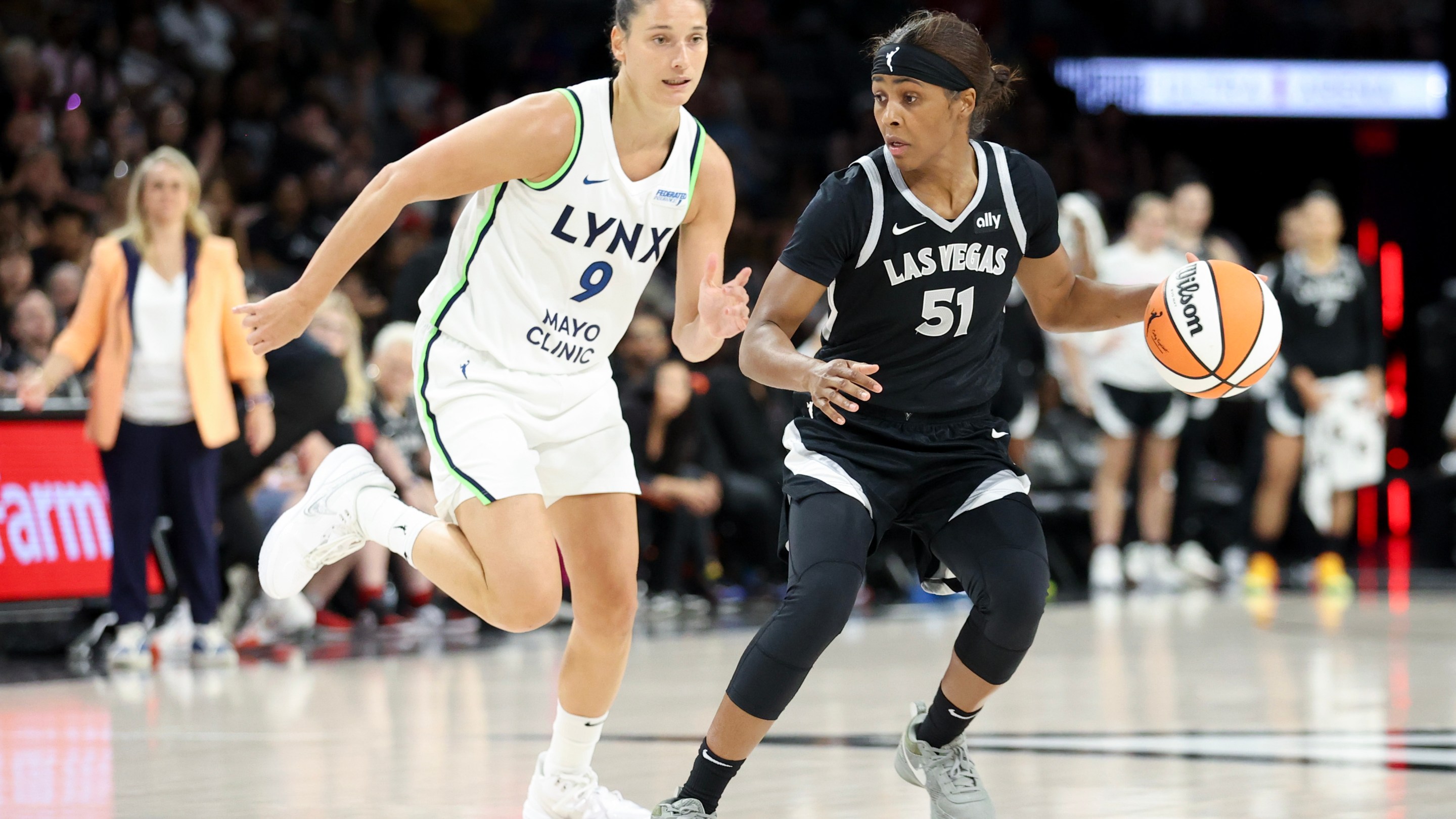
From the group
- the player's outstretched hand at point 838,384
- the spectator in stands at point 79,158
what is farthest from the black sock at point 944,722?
the spectator in stands at point 79,158

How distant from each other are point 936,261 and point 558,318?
0.86 m

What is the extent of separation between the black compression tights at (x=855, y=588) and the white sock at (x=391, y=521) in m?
0.92

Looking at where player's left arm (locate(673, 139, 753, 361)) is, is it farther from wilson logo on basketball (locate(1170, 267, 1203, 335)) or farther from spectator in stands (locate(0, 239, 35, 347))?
spectator in stands (locate(0, 239, 35, 347))

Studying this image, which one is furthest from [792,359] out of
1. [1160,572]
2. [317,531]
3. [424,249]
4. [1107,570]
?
[1160,572]

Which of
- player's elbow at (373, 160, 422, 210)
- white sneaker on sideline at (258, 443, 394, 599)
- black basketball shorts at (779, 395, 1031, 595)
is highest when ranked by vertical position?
player's elbow at (373, 160, 422, 210)

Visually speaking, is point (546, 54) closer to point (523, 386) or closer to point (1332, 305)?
point (1332, 305)

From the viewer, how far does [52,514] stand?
7.68 metres

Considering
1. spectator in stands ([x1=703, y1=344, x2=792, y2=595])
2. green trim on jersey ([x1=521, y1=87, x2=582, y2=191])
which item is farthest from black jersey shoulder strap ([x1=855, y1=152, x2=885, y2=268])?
spectator in stands ([x1=703, y1=344, x2=792, y2=595])

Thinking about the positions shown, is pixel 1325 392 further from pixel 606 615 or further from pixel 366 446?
pixel 606 615

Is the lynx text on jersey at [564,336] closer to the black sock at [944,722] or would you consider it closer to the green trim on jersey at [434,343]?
the green trim on jersey at [434,343]

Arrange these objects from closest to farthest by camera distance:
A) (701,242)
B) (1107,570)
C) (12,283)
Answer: (701,242) < (12,283) < (1107,570)

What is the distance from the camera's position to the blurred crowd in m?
8.58

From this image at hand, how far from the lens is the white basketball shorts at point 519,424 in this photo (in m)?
3.89

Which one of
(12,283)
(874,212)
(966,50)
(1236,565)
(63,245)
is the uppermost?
(63,245)
